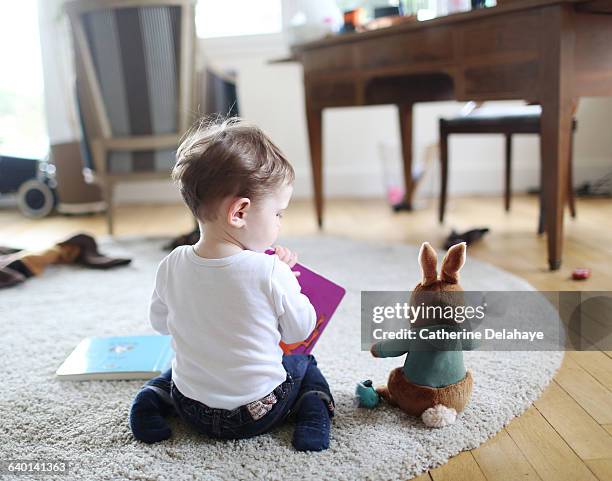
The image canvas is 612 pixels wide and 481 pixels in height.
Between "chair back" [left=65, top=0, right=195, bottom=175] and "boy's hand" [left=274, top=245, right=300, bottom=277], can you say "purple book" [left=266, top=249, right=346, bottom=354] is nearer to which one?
"boy's hand" [left=274, top=245, right=300, bottom=277]

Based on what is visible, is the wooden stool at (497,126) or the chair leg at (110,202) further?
the chair leg at (110,202)

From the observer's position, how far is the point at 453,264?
36.0 inches

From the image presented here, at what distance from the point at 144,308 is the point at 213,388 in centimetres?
74

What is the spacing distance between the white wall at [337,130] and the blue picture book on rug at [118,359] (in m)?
2.10

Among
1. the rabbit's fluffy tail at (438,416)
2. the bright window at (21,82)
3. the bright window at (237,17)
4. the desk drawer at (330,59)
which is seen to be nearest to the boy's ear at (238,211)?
the rabbit's fluffy tail at (438,416)

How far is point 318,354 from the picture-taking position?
1257 millimetres

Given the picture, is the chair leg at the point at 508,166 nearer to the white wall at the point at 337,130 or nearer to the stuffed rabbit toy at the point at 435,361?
the white wall at the point at 337,130

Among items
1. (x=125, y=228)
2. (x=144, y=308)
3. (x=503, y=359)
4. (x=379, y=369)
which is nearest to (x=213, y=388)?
(x=379, y=369)

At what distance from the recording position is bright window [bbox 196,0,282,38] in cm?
334

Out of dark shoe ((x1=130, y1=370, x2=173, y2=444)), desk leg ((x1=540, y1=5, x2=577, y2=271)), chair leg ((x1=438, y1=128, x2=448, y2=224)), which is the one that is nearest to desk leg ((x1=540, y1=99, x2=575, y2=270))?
desk leg ((x1=540, y1=5, x2=577, y2=271))

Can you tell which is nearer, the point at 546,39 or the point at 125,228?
the point at 546,39

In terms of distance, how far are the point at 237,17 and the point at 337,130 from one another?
804mm

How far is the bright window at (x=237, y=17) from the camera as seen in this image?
3.34 meters

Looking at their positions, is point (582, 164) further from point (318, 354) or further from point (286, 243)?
point (318, 354)
